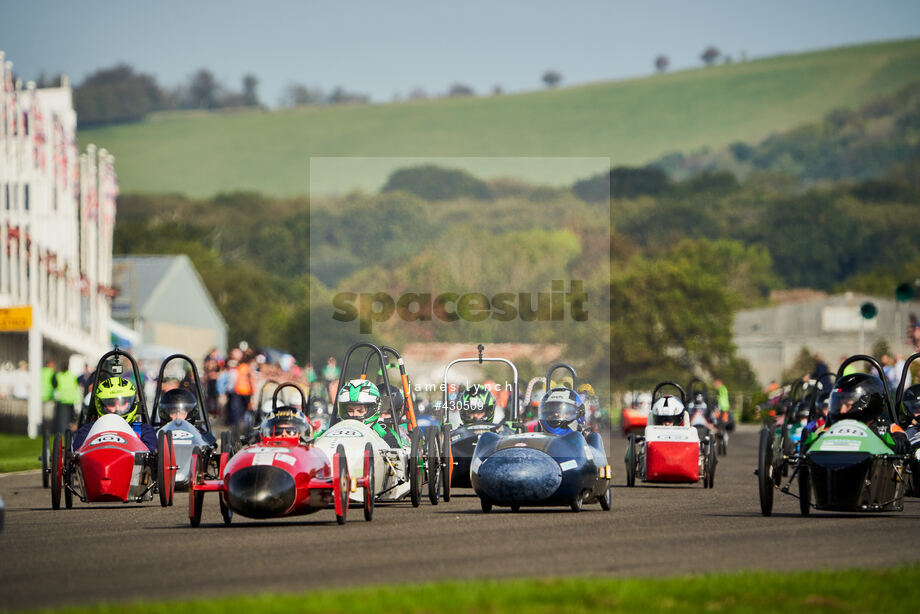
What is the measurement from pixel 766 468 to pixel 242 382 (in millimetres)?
22483

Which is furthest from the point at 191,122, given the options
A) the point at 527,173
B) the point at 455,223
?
the point at 455,223

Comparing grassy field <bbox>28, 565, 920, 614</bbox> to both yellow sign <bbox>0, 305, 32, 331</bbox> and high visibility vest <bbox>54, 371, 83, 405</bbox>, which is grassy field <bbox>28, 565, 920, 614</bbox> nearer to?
high visibility vest <bbox>54, 371, 83, 405</bbox>

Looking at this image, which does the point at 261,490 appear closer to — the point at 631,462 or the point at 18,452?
the point at 631,462

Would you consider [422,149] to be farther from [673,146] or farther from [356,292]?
[356,292]

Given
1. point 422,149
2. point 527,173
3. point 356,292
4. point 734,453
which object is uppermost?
point 422,149

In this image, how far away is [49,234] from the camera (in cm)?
6488

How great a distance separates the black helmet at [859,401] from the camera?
2003 centimetres

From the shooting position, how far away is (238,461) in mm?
17984

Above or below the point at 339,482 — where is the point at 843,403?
above

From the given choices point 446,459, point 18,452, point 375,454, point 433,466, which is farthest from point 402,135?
point 375,454

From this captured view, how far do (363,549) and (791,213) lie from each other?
557 feet

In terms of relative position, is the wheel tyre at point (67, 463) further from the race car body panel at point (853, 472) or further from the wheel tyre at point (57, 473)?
the race car body panel at point (853, 472)

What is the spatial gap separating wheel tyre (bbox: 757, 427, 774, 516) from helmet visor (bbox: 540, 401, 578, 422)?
9.83 ft

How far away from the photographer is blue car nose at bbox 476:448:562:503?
19.9m
